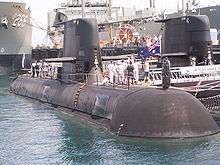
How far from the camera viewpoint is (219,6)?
7281cm

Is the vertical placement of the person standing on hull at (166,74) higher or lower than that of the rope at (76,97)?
higher

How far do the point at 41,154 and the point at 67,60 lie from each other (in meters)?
9.85

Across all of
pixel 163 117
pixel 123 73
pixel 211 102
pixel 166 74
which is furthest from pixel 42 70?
pixel 163 117

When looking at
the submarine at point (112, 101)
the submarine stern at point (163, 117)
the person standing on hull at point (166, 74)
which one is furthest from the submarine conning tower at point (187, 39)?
Answer: the submarine stern at point (163, 117)

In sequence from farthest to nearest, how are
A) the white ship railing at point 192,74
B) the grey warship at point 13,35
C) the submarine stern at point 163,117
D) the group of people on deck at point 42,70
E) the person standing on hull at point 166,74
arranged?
the grey warship at point 13,35
the group of people on deck at point 42,70
the white ship railing at point 192,74
the person standing on hull at point 166,74
the submarine stern at point 163,117

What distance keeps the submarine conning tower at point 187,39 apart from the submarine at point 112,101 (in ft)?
13.8

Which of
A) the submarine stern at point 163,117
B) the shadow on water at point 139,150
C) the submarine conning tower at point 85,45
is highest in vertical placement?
the submarine conning tower at point 85,45

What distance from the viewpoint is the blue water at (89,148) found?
1630cm

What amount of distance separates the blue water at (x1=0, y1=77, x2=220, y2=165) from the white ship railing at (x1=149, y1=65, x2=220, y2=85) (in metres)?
5.22

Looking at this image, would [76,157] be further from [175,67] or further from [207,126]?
[175,67]

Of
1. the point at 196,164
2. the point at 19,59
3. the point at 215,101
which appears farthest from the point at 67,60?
the point at 19,59

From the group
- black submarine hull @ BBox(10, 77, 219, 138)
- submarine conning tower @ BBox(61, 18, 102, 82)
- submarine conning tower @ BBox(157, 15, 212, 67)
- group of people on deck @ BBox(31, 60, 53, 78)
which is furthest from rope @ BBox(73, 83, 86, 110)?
group of people on deck @ BBox(31, 60, 53, 78)

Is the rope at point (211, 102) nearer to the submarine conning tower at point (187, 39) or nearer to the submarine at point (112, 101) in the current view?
the submarine conning tower at point (187, 39)

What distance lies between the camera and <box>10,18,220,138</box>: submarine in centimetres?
1806
